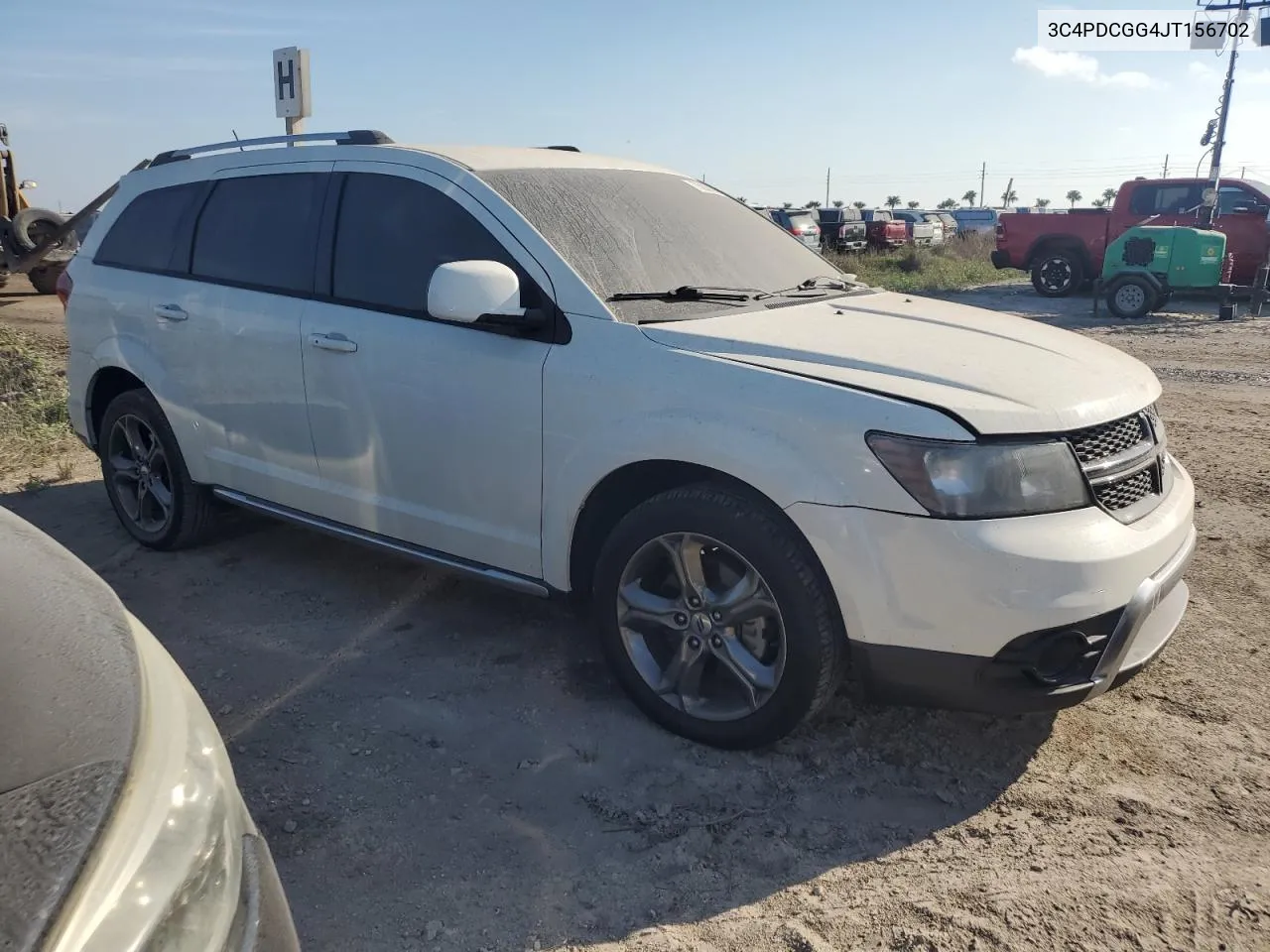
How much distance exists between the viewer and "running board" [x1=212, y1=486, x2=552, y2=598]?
353cm

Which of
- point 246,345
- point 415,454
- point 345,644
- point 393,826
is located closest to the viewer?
point 393,826

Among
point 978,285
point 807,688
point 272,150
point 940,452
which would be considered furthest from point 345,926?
point 978,285

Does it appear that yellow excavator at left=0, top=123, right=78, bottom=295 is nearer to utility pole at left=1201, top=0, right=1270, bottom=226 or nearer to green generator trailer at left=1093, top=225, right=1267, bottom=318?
green generator trailer at left=1093, top=225, right=1267, bottom=318

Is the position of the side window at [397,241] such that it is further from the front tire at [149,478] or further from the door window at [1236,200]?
the door window at [1236,200]

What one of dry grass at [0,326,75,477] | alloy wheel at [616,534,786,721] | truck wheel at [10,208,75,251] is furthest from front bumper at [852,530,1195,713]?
truck wheel at [10,208,75,251]

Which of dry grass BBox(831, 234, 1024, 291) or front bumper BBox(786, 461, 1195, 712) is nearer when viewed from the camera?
front bumper BBox(786, 461, 1195, 712)

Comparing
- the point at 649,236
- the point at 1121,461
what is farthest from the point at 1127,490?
the point at 649,236

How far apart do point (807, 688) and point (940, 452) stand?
78 centimetres

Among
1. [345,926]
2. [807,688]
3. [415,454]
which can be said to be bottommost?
[345,926]

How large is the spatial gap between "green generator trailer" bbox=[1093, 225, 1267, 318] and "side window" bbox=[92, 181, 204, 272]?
12902 millimetres

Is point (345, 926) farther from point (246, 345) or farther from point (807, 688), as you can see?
point (246, 345)

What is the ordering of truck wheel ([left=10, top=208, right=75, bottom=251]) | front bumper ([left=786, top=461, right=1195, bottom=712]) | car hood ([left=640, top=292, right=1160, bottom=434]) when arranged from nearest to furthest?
front bumper ([left=786, top=461, right=1195, bottom=712]), car hood ([left=640, top=292, right=1160, bottom=434]), truck wheel ([left=10, top=208, right=75, bottom=251])

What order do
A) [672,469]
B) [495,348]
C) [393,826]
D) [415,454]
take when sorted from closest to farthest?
[393,826], [672,469], [495,348], [415,454]

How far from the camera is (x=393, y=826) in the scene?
2844mm
